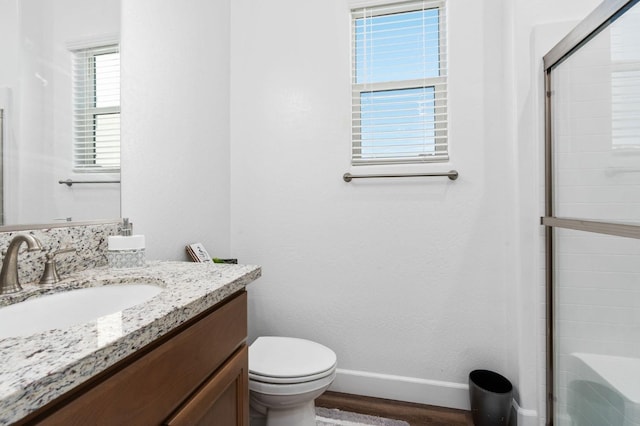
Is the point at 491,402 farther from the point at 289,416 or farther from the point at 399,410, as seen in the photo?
the point at 289,416

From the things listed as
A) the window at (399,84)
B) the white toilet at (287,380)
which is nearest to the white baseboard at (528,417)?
the white toilet at (287,380)

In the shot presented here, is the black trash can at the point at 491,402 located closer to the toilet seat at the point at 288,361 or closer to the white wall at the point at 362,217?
the white wall at the point at 362,217

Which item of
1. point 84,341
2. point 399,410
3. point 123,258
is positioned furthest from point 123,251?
point 399,410

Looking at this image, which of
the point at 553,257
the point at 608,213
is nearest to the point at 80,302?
the point at 608,213

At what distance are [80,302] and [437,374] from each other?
160 cm

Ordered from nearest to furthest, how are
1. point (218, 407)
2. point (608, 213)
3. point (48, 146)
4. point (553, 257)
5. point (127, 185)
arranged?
point (218, 407)
point (48, 146)
point (608, 213)
point (127, 185)
point (553, 257)

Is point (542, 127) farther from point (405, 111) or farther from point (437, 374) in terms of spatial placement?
point (437, 374)

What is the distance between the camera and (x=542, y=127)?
4.34 ft

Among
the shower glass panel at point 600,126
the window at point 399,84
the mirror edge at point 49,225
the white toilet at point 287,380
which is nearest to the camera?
the mirror edge at point 49,225

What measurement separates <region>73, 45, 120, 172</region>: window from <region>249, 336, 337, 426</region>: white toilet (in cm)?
95

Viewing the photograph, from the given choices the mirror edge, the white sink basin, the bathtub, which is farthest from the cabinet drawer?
the bathtub

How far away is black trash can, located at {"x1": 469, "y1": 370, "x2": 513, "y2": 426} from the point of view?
136 centimetres

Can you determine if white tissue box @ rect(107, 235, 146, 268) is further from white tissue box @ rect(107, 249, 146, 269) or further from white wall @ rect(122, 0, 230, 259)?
white wall @ rect(122, 0, 230, 259)

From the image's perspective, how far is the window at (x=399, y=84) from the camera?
1653 mm
